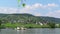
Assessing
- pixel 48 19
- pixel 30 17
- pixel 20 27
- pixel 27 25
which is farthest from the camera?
pixel 30 17

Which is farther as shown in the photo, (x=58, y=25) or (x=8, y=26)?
(x=58, y=25)

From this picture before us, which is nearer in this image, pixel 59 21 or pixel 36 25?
pixel 36 25

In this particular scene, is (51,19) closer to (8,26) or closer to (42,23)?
(42,23)

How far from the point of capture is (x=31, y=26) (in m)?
143

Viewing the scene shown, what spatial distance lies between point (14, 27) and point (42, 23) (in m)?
23.1

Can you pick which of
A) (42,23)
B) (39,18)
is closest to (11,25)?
(42,23)

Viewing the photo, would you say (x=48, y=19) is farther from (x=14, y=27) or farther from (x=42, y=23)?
(x=14, y=27)

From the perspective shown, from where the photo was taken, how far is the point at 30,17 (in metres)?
165

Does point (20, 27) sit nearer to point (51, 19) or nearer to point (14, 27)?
point (14, 27)

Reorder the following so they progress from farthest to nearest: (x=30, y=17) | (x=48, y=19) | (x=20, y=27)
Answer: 1. (x=30, y=17)
2. (x=48, y=19)
3. (x=20, y=27)

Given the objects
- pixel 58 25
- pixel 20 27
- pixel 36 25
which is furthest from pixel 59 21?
pixel 20 27

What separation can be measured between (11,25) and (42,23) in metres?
23.1

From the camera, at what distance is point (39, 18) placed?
164750 mm

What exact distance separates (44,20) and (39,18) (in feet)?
34.1
